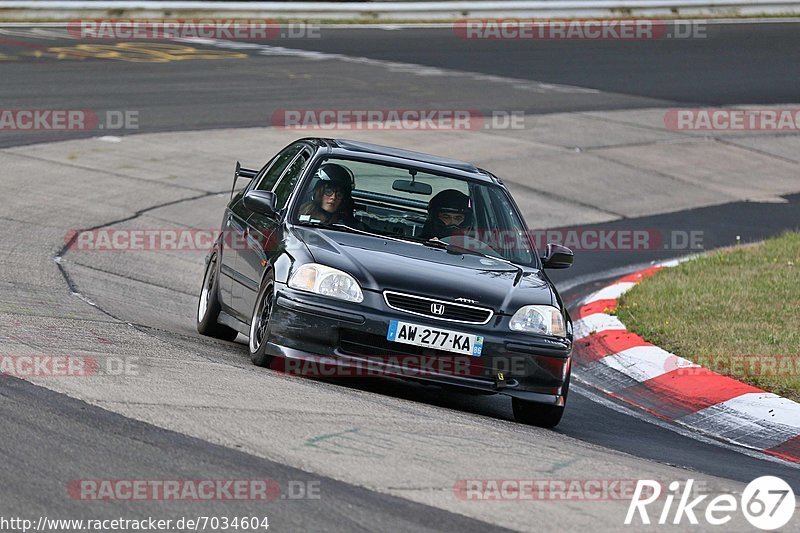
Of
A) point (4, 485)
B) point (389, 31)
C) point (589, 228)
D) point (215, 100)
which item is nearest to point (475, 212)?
point (4, 485)

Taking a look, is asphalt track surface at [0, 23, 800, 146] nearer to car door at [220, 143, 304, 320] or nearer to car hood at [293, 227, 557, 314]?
car door at [220, 143, 304, 320]

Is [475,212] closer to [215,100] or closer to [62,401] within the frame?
[62,401]

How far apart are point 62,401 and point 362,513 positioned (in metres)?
1.82

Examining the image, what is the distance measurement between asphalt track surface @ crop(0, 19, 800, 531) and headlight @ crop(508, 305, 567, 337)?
2.03ft

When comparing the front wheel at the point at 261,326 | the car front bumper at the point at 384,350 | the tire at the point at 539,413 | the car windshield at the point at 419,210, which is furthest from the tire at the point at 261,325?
the tire at the point at 539,413

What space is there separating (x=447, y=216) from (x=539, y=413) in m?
1.57

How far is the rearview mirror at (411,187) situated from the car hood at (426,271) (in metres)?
0.54

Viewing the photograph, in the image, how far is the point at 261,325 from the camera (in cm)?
802

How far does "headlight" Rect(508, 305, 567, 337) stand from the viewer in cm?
767

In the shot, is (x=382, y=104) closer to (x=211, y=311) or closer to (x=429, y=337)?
(x=211, y=311)

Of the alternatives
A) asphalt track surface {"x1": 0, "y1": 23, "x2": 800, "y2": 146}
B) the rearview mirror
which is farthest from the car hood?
asphalt track surface {"x1": 0, "y1": 23, "x2": 800, "y2": 146}

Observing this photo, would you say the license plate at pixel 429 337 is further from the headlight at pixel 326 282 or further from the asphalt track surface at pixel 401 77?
the asphalt track surface at pixel 401 77

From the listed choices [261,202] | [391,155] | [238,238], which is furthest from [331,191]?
[238,238]

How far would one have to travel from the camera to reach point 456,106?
71.5ft
